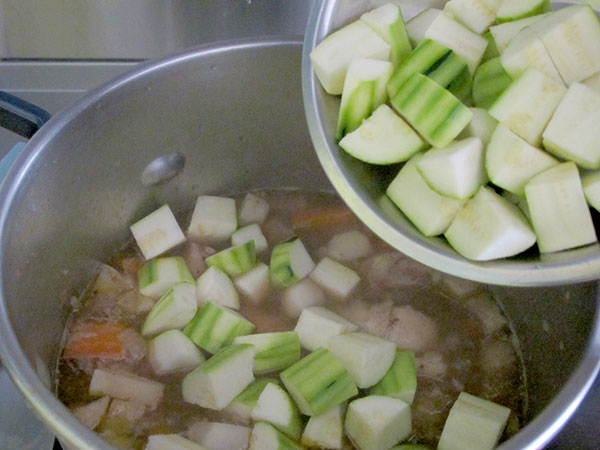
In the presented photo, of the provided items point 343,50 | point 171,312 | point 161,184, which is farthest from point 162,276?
point 343,50

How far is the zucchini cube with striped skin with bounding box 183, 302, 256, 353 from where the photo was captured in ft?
3.29

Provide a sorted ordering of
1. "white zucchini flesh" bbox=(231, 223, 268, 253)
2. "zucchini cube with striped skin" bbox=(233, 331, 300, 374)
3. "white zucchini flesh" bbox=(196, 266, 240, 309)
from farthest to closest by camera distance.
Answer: "white zucchini flesh" bbox=(231, 223, 268, 253), "white zucchini flesh" bbox=(196, 266, 240, 309), "zucchini cube with striped skin" bbox=(233, 331, 300, 374)

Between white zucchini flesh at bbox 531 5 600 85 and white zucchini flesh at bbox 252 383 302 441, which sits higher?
white zucchini flesh at bbox 531 5 600 85

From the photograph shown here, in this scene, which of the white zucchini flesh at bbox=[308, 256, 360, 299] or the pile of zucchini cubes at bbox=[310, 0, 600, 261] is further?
the white zucchini flesh at bbox=[308, 256, 360, 299]

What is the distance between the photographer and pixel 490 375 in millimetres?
1046

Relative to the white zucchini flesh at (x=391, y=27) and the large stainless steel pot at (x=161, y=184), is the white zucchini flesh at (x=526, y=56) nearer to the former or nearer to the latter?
the white zucchini flesh at (x=391, y=27)

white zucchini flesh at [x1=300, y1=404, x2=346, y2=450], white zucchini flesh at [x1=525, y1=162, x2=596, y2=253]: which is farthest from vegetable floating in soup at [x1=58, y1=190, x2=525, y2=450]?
white zucchini flesh at [x1=525, y1=162, x2=596, y2=253]

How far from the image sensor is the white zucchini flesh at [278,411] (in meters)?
0.90

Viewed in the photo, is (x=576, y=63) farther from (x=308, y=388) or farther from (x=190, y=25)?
(x=190, y=25)

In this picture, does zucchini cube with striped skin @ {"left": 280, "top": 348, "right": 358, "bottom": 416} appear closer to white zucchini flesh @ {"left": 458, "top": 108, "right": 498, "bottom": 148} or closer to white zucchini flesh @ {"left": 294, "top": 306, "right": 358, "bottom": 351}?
white zucchini flesh @ {"left": 294, "top": 306, "right": 358, "bottom": 351}

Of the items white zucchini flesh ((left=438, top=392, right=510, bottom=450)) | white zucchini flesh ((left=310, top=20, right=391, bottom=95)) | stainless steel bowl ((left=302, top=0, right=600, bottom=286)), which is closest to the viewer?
stainless steel bowl ((left=302, top=0, right=600, bottom=286))

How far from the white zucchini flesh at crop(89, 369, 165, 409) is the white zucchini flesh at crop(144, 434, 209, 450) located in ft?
0.27

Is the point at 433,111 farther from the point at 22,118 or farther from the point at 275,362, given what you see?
the point at 22,118

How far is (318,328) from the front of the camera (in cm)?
99
